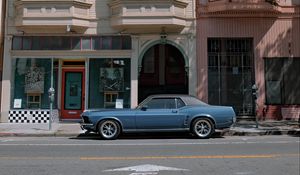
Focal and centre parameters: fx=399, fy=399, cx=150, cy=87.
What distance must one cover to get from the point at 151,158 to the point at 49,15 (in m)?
11.1

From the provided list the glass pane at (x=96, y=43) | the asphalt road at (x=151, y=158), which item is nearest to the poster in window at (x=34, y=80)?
the glass pane at (x=96, y=43)

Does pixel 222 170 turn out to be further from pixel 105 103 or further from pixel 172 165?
pixel 105 103

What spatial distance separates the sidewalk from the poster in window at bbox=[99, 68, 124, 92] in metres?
2.32

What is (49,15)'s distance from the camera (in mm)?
18141

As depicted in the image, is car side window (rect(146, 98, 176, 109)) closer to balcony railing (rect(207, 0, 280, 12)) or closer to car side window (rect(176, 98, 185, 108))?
car side window (rect(176, 98, 185, 108))

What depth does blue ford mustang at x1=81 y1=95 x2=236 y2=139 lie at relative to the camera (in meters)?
13.6

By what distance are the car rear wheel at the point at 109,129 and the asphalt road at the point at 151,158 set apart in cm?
116

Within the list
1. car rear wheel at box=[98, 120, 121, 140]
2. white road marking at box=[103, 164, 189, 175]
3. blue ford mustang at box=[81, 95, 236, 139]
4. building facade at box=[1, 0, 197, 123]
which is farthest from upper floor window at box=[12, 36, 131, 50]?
white road marking at box=[103, 164, 189, 175]

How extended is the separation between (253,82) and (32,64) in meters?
10.4

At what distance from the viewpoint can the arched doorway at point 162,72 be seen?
19.8 meters

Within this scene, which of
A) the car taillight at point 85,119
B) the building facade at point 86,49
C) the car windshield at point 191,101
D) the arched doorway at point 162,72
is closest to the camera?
the car taillight at point 85,119

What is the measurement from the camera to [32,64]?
1862 cm

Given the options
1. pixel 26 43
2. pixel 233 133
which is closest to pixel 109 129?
pixel 233 133

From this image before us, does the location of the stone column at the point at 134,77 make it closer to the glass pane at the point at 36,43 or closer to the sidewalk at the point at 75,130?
the sidewalk at the point at 75,130
